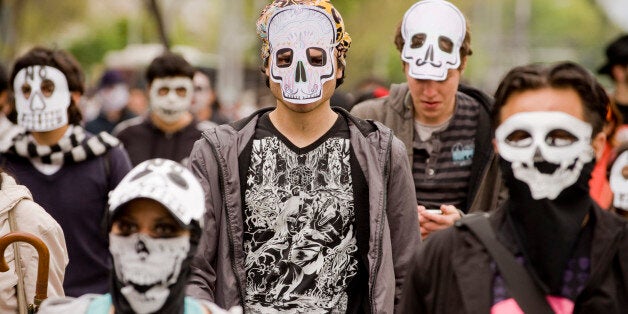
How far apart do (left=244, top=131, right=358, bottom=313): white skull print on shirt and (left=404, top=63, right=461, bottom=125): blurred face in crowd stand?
1444 millimetres

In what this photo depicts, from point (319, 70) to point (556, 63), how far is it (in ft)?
6.16

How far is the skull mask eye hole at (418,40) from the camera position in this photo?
814cm

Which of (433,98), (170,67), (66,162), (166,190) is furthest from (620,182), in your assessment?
(170,67)

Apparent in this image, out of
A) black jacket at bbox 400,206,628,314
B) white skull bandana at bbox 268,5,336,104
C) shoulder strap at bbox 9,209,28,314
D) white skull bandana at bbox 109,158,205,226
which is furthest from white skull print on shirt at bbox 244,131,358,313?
black jacket at bbox 400,206,628,314

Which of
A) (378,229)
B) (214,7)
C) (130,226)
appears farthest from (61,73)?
(214,7)

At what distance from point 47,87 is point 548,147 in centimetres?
467

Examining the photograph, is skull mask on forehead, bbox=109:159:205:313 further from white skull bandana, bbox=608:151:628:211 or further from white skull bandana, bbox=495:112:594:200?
white skull bandana, bbox=608:151:628:211

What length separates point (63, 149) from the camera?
845 cm

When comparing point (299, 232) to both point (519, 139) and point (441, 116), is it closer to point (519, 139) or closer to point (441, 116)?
point (519, 139)

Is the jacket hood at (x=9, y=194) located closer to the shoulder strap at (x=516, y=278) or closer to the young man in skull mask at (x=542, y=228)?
the young man in skull mask at (x=542, y=228)

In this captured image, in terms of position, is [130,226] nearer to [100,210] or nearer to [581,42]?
[100,210]

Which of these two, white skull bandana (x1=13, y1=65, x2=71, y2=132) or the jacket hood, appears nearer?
the jacket hood

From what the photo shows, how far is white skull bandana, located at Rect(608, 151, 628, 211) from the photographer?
8.13 m

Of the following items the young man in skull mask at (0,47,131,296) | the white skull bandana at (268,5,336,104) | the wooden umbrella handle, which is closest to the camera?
the wooden umbrella handle
